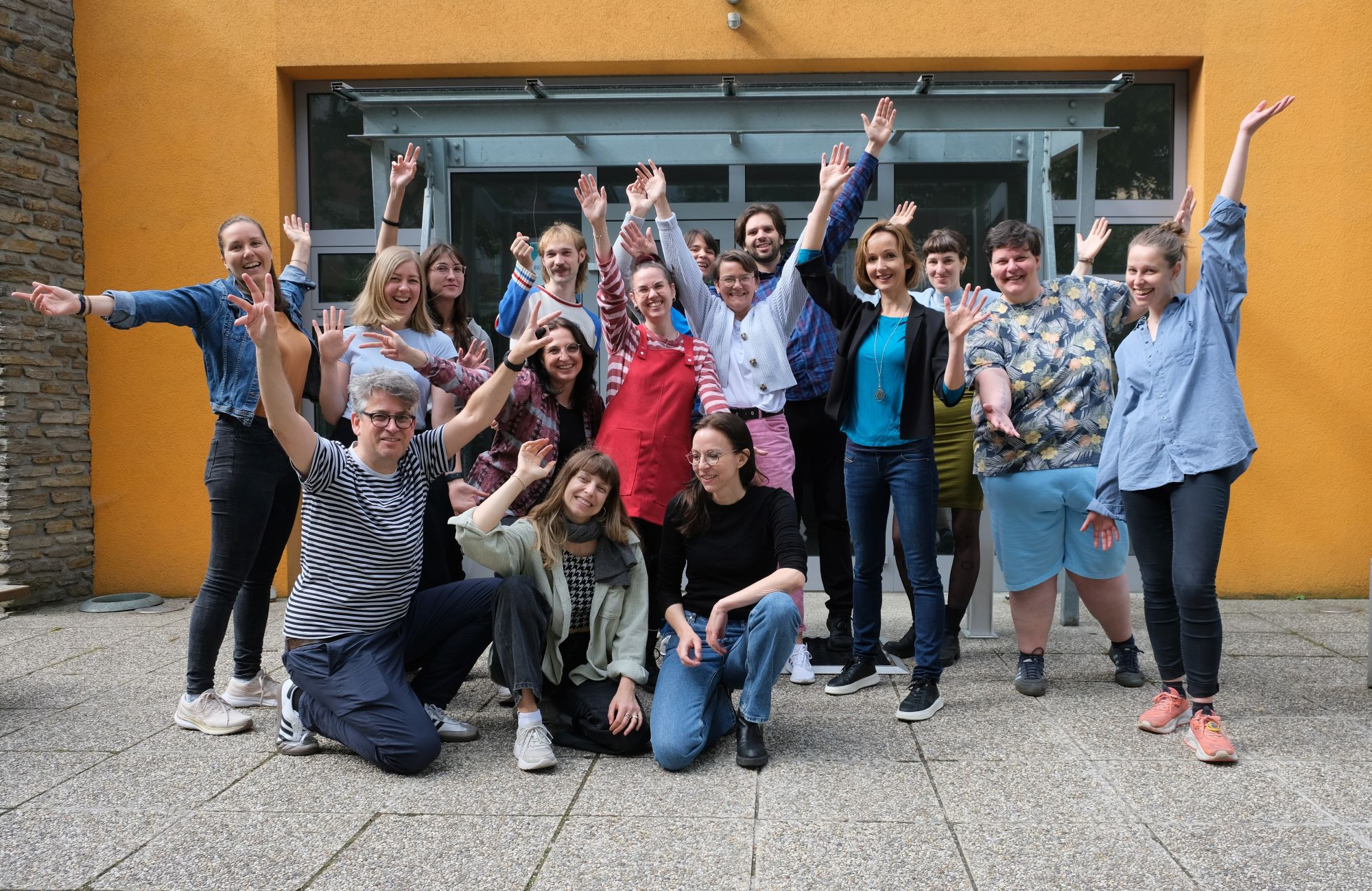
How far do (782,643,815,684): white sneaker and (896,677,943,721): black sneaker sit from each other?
0.56 m

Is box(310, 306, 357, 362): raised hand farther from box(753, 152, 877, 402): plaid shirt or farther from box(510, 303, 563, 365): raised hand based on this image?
box(753, 152, 877, 402): plaid shirt

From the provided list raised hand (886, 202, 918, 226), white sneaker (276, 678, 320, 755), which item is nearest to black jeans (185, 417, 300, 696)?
white sneaker (276, 678, 320, 755)

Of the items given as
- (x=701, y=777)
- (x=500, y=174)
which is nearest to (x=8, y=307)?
(x=500, y=174)

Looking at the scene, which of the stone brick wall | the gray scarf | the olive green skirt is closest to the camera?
the gray scarf

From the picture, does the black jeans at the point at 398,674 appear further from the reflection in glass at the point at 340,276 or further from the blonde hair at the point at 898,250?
the reflection in glass at the point at 340,276

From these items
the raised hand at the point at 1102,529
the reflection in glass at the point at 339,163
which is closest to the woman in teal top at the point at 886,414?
the raised hand at the point at 1102,529

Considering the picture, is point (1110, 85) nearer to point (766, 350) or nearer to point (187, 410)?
point (766, 350)

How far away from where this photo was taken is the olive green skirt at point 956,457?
5156 millimetres

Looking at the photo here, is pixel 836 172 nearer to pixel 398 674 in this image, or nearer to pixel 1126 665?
pixel 1126 665

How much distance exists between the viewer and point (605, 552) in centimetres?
398

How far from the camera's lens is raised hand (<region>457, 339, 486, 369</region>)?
459 cm

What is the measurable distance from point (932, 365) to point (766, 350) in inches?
27.7

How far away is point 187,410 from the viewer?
7148 millimetres

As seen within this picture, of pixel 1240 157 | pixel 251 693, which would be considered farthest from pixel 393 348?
pixel 1240 157
